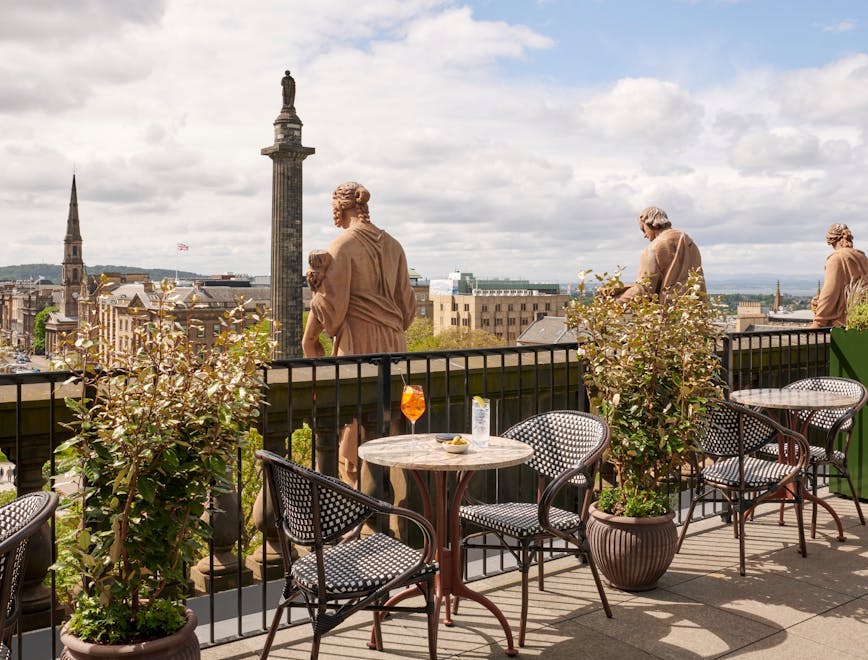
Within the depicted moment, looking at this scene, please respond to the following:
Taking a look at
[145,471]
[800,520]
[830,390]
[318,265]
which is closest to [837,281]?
[830,390]

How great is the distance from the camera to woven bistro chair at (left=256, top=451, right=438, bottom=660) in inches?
132

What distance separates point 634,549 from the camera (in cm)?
480

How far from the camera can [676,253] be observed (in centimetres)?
942

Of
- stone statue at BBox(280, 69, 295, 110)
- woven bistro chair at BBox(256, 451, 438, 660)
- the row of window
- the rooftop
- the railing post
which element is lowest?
the rooftop

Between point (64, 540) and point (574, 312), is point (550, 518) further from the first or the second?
point (64, 540)

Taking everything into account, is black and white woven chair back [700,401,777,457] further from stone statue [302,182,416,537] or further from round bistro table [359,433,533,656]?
stone statue [302,182,416,537]

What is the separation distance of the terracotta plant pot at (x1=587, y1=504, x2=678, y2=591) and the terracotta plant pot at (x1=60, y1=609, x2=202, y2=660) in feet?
8.37

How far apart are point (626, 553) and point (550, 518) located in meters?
0.74

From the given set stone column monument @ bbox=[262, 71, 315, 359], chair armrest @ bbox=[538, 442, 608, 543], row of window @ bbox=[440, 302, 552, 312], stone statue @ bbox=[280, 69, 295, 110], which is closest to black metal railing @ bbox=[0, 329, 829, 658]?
chair armrest @ bbox=[538, 442, 608, 543]

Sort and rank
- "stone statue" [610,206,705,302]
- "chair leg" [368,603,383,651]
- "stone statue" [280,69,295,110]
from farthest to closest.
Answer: "stone statue" [280,69,295,110] < "stone statue" [610,206,705,302] < "chair leg" [368,603,383,651]

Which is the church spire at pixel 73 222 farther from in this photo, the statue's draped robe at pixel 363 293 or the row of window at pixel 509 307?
the statue's draped robe at pixel 363 293

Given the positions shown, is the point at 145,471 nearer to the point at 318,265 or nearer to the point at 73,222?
the point at 318,265

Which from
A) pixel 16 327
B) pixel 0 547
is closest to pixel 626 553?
pixel 0 547

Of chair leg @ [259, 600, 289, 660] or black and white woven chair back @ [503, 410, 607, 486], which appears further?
black and white woven chair back @ [503, 410, 607, 486]
